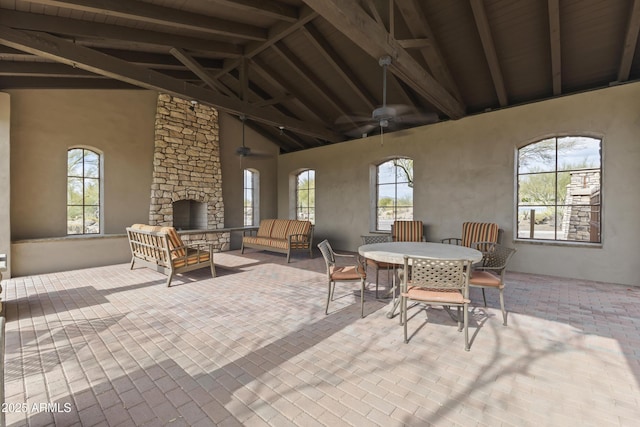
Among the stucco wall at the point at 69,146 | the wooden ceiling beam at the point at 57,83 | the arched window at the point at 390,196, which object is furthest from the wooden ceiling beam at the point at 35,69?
the arched window at the point at 390,196

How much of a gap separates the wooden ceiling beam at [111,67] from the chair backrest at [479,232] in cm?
470

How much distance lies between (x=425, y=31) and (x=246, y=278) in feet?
16.3

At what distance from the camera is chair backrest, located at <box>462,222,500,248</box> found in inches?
219

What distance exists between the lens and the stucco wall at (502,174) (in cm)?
477

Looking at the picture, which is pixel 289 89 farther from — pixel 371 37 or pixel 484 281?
pixel 484 281

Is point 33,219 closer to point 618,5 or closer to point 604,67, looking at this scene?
point 618,5

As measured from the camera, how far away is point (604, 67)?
4.74 m

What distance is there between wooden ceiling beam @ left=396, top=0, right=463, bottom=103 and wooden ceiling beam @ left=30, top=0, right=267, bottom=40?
2723mm

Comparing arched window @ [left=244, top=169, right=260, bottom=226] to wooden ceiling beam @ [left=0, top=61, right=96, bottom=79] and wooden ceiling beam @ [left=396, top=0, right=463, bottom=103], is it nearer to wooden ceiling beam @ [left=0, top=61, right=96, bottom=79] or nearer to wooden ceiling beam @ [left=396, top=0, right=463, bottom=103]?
wooden ceiling beam @ [left=0, top=61, right=96, bottom=79]

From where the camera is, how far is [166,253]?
4.73m

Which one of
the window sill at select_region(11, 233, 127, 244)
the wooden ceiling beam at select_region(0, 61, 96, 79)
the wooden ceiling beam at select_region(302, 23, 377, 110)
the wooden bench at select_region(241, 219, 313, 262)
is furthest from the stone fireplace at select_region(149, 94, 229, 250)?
the wooden ceiling beam at select_region(302, 23, 377, 110)

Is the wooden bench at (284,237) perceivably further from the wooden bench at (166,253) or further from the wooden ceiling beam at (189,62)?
the wooden ceiling beam at (189,62)

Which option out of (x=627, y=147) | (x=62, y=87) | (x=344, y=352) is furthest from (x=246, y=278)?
(x=627, y=147)

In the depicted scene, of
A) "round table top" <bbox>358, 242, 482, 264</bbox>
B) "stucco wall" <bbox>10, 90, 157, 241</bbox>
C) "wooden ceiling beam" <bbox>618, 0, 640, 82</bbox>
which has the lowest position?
"round table top" <bbox>358, 242, 482, 264</bbox>
